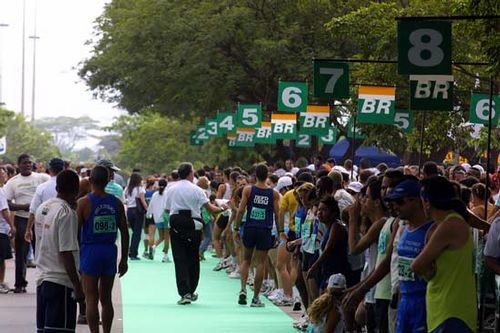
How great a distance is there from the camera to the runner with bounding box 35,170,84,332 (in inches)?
450

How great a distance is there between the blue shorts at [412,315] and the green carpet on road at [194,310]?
22.6 feet

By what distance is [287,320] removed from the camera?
58.8 ft

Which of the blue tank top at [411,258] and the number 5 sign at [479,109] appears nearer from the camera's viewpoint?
the blue tank top at [411,258]

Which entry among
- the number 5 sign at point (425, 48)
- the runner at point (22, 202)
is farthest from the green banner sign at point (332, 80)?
the number 5 sign at point (425, 48)

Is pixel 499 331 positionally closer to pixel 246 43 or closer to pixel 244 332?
pixel 244 332

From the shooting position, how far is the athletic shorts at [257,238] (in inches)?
771

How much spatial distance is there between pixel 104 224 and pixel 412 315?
481 cm

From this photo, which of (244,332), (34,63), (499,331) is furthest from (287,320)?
(34,63)

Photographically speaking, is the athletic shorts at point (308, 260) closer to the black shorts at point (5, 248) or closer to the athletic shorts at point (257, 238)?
the athletic shorts at point (257, 238)

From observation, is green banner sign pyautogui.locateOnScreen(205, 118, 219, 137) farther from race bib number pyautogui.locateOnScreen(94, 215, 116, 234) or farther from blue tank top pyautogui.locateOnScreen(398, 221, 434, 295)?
blue tank top pyautogui.locateOnScreen(398, 221, 434, 295)

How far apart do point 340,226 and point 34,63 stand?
523 ft

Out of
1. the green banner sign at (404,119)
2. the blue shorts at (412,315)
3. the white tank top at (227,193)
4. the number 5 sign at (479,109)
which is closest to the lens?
the blue shorts at (412,315)

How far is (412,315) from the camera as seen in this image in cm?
973

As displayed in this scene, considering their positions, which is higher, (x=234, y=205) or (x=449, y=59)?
(x=449, y=59)
